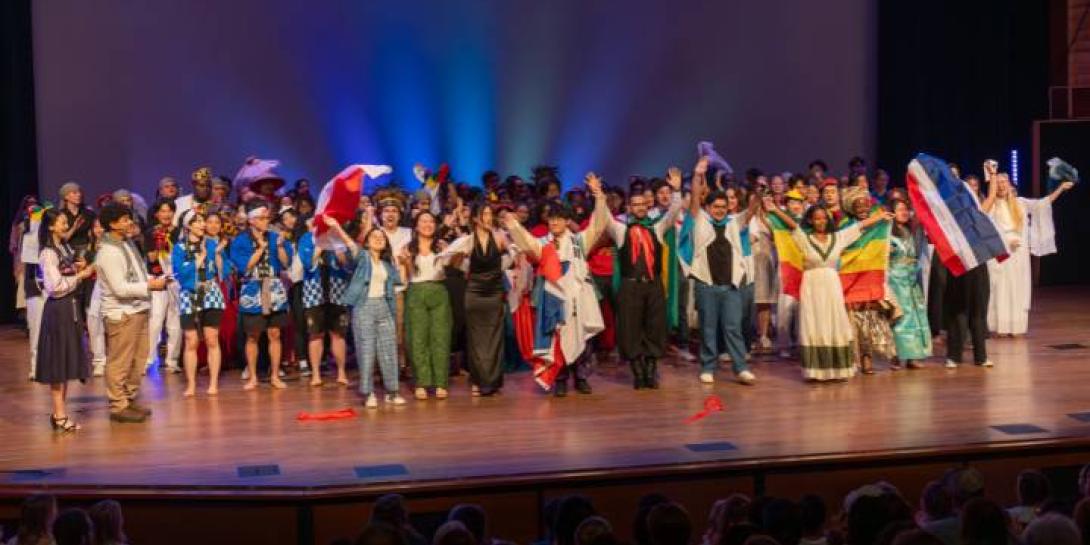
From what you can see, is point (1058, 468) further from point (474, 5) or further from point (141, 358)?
point (474, 5)

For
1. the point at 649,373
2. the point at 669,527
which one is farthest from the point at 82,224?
the point at 669,527

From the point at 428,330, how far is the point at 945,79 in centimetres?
809

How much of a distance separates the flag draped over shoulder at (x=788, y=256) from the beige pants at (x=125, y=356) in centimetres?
411

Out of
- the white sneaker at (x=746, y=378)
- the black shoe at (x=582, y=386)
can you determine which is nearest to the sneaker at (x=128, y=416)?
the black shoe at (x=582, y=386)

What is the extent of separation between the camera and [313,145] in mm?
14414

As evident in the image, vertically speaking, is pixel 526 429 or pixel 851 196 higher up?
pixel 851 196

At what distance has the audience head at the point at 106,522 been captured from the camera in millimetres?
5141

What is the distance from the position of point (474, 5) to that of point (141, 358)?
22.0 ft

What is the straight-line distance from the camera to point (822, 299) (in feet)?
32.4

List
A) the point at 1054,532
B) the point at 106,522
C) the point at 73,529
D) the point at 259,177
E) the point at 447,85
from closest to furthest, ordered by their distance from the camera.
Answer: the point at 1054,532 < the point at 73,529 < the point at 106,522 < the point at 259,177 < the point at 447,85

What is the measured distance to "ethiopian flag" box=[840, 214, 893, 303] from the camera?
33.2 ft

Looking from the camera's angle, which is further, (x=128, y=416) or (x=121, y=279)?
(x=128, y=416)

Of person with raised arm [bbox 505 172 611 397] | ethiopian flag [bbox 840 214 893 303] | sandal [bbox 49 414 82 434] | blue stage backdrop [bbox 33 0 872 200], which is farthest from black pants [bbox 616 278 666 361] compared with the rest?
blue stage backdrop [bbox 33 0 872 200]

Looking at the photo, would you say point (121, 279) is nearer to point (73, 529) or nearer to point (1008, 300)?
point (73, 529)
